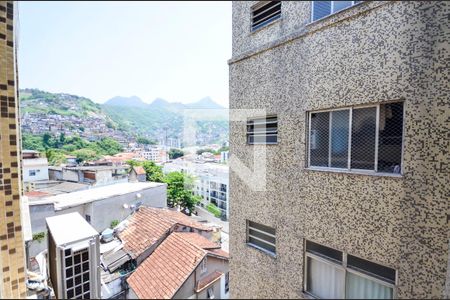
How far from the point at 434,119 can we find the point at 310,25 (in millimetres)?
1479

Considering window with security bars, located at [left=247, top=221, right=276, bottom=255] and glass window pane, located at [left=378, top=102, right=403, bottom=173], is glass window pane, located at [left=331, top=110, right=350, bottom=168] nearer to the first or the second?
glass window pane, located at [left=378, top=102, right=403, bottom=173]

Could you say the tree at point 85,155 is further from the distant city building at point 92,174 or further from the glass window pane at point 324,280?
the glass window pane at point 324,280

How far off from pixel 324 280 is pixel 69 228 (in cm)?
248

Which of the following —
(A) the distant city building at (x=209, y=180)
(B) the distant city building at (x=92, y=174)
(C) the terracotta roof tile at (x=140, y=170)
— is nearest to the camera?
(B) the distant city building at (x=92, y=174)

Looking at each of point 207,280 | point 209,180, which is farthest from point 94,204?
point 209,180

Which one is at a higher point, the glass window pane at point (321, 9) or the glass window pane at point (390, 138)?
the glass window pane at point (321, 9)

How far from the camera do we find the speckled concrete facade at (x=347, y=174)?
164 cm

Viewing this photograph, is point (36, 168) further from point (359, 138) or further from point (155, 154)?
point (359, 138)

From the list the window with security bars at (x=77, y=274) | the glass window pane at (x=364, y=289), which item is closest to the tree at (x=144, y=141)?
the window with security bars at (x=77, y=274)

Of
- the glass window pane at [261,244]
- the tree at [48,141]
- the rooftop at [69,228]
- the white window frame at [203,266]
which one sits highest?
the tree at [48,141]

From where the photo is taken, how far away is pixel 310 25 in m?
2.30

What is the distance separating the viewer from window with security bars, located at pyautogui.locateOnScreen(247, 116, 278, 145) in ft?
9.05

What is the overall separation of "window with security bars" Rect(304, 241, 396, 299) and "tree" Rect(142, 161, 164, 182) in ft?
6.15

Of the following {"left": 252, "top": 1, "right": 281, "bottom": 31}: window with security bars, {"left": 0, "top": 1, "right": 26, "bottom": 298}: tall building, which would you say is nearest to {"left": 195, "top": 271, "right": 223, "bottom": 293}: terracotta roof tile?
{"left": 0, "top": 1, "right": 26, "bottom": 298}: tall building
